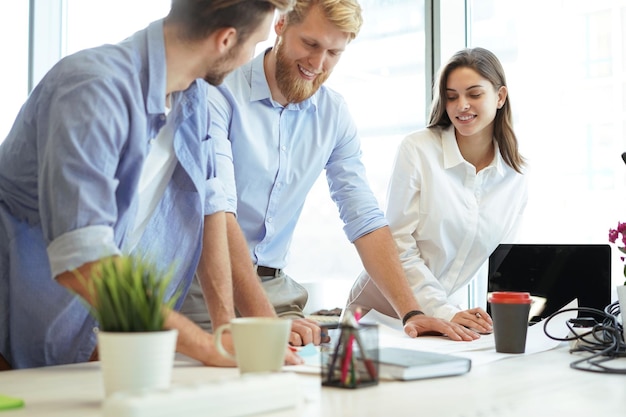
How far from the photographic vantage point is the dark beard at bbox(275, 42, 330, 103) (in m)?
2.34

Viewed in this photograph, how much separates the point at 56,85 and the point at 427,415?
857 mm

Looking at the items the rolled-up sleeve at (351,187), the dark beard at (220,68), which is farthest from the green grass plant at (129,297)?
the rolled-up sleeve at (351,187)

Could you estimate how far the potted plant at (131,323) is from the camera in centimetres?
102

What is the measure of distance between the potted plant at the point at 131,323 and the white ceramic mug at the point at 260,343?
149 millimetres

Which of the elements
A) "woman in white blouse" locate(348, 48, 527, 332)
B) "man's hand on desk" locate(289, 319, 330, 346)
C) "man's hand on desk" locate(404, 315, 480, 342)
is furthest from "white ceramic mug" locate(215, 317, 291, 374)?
"woman in white blouse" locate(348, 48, 527, 332)

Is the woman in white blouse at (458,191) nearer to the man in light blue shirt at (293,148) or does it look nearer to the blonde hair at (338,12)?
the man in light blue shirt at (293,148)

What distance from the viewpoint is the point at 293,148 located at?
96.6 inches

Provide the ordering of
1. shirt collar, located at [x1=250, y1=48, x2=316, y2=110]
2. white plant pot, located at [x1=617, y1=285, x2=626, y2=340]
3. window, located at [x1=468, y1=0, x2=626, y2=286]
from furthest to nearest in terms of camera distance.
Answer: window, located at [x1=468, y1=0, x2=626, y2=286]
shirt collar, located at [x1=250, y1=48, x2=316, y2=110]
white plant pot, located at [x1=617, y1=285, x2=626, y2=340]

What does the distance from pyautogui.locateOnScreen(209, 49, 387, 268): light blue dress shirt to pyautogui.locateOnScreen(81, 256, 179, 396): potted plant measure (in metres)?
1.25

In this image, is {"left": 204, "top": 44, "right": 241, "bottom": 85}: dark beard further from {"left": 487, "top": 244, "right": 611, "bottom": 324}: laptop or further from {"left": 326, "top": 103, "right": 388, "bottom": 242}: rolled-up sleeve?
{"left": 487, "top": 244, "right": 611, "bottom": 324}: laptop

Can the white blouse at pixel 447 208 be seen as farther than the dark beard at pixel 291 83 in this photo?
Yes

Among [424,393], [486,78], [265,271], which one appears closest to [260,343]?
[424,393]

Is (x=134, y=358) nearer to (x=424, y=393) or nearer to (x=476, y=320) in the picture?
(x=424, y=393)

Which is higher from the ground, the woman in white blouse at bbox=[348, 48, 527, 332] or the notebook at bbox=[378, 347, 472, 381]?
the woman in white blouse at bbox=[348, 48, 527, 332]
